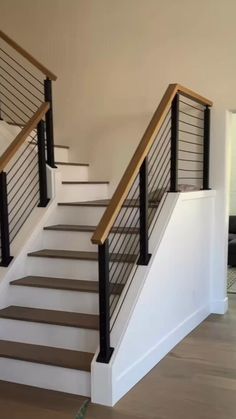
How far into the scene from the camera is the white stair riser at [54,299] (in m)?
3.29

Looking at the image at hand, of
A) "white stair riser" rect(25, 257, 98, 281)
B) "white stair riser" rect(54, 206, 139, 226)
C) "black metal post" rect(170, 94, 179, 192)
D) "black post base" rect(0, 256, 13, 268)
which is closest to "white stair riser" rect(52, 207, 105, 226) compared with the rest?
"white stair riser" rect(54, 206, 139, 226)

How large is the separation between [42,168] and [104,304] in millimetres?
1689

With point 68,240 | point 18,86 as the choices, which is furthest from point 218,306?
point 18,86

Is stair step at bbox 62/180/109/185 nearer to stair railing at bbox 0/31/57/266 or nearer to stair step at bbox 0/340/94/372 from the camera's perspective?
stair railing at bbox 0/31/57/266

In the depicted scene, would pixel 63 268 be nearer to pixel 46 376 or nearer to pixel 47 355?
pixel 47 355

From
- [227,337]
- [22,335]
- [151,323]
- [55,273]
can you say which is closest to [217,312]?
[227,337]

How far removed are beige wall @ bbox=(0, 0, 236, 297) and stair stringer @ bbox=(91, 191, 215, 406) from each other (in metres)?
0.40

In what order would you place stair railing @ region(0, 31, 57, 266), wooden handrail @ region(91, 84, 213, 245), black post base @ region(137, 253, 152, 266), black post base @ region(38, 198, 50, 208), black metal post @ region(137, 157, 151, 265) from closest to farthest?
wooden handrail @ region(91, 84, 213, 245), black metal post @ region(137, 157, 151, 265), black post base @ region(137, 253, 152, 266), stair railing @ region(0, 31, 57, 266), black post base @ region(38, 198, 50, 208)

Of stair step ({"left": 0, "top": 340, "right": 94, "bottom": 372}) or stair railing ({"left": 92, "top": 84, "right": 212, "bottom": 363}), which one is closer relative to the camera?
stair railing ({"left": 92, "top": 84, "right": 212, "bottom": 363})

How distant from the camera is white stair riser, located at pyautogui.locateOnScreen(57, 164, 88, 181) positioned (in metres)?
4.48

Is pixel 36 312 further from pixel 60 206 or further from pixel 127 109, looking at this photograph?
pixel 127 109

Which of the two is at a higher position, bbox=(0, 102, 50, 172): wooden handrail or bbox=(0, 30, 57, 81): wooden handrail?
bbox=(0, 30, 57, 81): wooden handrail

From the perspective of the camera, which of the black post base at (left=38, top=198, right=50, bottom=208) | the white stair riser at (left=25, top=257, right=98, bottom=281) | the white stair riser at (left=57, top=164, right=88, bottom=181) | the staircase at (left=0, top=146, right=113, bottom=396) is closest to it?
the staircase at (left=0, top=146, right=113, bottom=396)

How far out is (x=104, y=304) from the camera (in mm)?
2627
